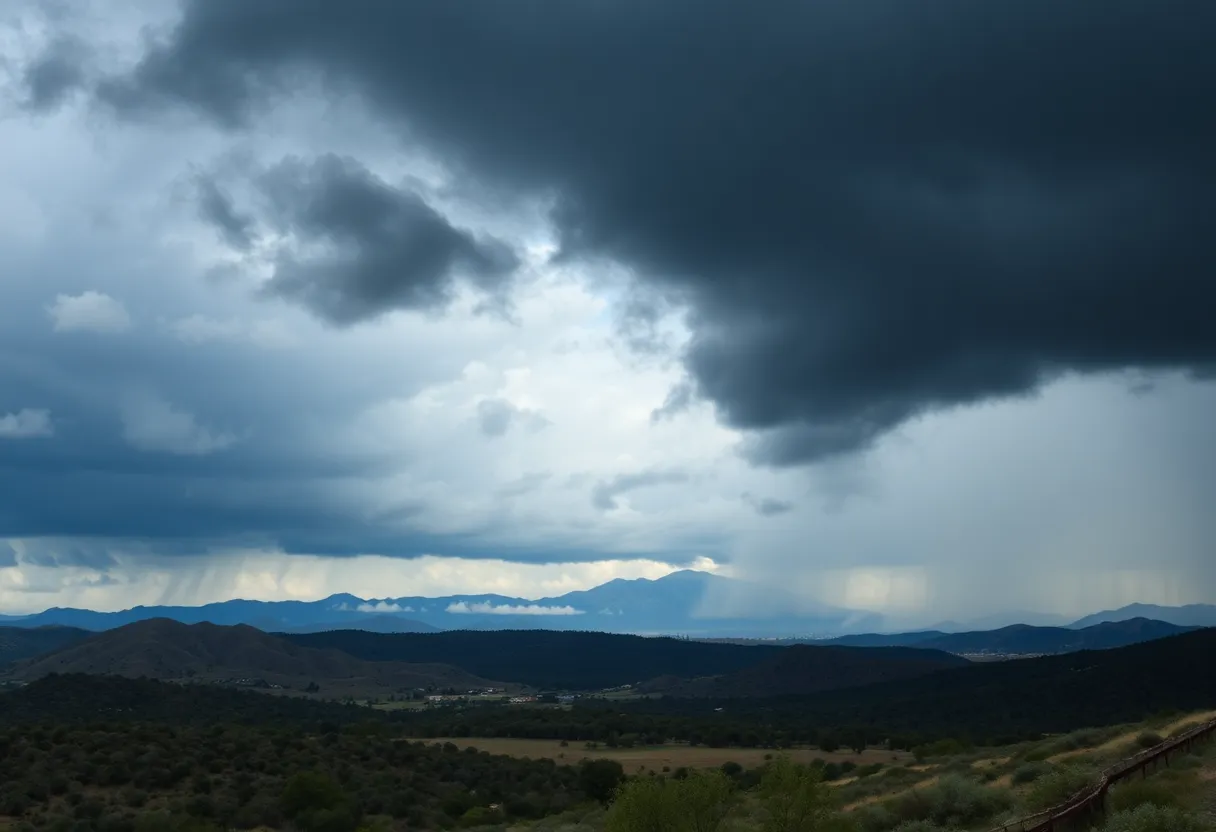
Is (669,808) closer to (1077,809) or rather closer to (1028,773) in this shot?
(1077,809)

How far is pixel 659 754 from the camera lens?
115000 millimetres

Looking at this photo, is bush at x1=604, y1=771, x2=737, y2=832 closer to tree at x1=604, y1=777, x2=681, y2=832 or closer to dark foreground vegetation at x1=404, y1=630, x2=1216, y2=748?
tree at x1=604, y1=777, x2=681, y2=832

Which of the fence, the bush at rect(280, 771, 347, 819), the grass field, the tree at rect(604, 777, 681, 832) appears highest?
the fence

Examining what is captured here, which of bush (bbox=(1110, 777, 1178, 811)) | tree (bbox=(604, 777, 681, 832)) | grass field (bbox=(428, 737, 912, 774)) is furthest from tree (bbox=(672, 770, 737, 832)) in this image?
grass field (bbox=(428, 737, 912, 774))

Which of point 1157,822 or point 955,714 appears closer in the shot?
point 1157,822

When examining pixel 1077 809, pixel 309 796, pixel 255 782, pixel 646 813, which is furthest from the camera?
pixel 255 782

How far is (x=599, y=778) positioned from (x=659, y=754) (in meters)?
31.6

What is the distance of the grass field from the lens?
100 meters

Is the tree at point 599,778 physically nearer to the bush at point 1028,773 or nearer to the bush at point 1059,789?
the bush at point 1028,773

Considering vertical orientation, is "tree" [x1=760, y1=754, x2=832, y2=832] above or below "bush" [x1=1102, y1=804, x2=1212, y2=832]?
below

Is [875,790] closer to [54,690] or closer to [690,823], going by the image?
[690,823]

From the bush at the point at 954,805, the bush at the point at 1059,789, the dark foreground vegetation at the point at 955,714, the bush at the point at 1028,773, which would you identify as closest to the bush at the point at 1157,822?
the bush at the point at 1059,789

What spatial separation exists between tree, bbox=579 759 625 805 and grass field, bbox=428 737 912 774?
21.2ft

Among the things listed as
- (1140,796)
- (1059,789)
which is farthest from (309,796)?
(1140,796)
